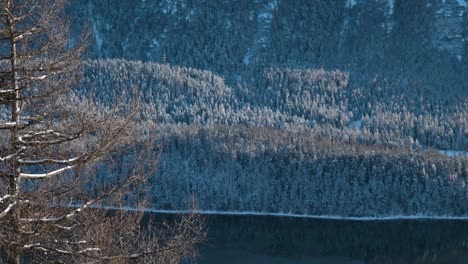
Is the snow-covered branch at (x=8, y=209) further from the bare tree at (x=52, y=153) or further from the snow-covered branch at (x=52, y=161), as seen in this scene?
the snow-covered branch at (x=52, y=161)

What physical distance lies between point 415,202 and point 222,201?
38707mm

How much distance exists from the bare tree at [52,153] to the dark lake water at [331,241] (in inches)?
2702

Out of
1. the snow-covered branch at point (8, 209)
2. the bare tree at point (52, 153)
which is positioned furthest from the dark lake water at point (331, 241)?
the snow-covered branch at point (8, 209)

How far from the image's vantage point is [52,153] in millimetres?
10875

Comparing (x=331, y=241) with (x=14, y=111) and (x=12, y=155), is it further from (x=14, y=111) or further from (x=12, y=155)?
(x=12, y=155)

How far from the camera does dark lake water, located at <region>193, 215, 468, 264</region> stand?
Result: 8838 cm

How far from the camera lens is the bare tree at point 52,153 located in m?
Answer: 10.1

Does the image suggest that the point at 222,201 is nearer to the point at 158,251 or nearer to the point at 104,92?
the point at 104,92

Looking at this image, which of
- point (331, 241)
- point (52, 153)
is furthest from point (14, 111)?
point (331, 241)

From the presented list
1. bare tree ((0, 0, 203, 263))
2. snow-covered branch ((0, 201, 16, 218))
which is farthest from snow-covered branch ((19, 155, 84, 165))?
snow-covered branch ((0, 201, 16, 218))

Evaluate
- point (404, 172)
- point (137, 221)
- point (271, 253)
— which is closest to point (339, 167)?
point (404, 172)

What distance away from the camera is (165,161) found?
14575 cm

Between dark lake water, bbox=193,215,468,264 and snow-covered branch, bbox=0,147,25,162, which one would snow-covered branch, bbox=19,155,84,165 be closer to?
snow-covered branch, bbox=0,147,25,162

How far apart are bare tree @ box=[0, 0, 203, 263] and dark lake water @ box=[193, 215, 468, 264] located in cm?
6862
